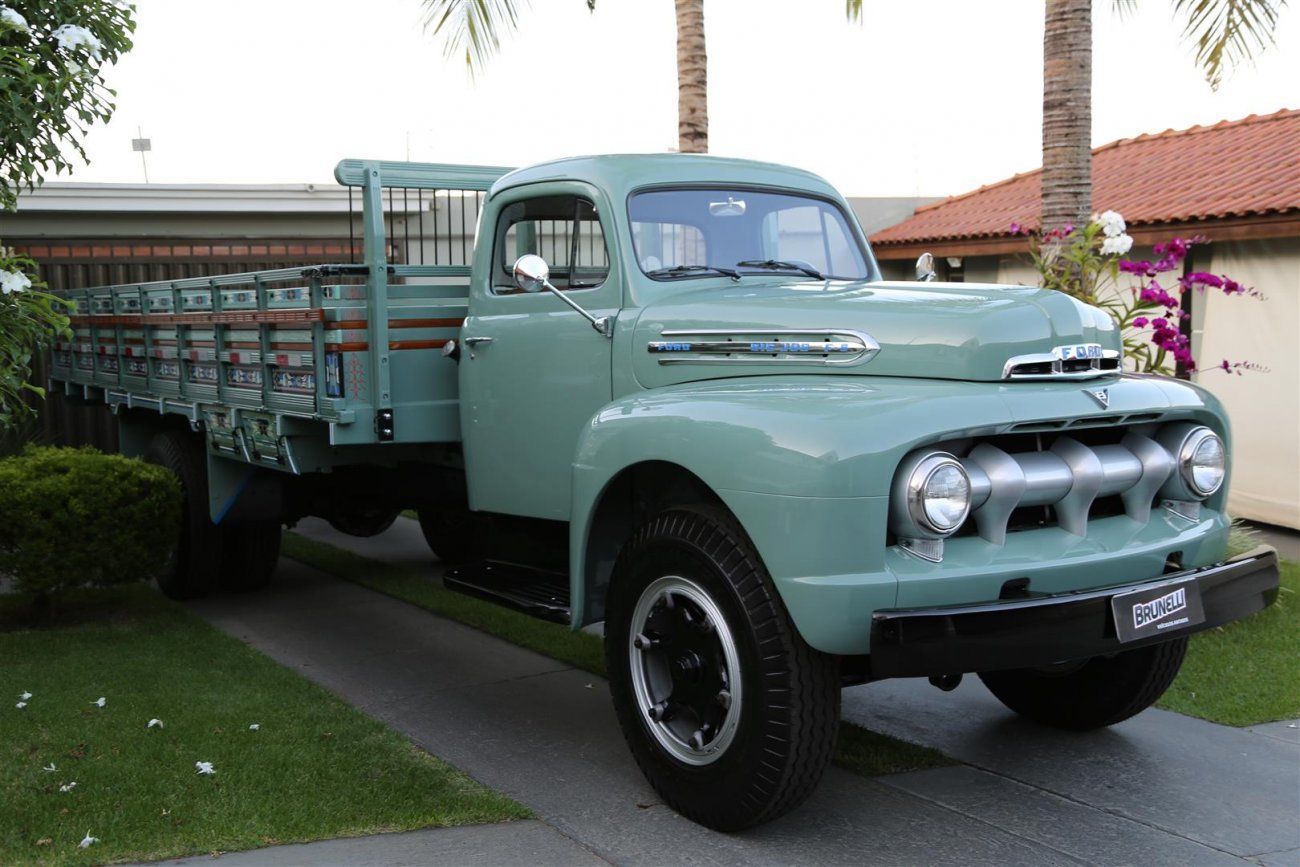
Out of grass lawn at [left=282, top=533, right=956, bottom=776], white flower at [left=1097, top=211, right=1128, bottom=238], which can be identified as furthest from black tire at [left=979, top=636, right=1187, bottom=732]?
white flower at [left=1097, top=211, right=1128, bottom=238]

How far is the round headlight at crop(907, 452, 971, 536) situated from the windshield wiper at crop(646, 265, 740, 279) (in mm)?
1646

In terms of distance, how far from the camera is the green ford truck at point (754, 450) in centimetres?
381

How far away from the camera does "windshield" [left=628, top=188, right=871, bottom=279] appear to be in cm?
523

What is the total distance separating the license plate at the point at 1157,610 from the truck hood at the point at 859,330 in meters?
0.79

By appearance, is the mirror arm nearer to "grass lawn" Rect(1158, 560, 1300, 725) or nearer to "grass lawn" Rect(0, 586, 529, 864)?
"grass lawn" Rect(0, 586, 529, 864)

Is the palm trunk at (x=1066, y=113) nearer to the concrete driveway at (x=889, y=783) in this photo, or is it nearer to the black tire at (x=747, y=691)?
the concrete driveway at (x=889, y=783)

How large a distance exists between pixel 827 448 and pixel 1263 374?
8.66m

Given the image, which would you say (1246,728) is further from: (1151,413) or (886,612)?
(886,612)

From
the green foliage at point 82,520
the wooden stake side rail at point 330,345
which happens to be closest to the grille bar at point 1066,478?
the wooden stake side rail at point 330,345

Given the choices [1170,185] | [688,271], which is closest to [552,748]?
[688,271]

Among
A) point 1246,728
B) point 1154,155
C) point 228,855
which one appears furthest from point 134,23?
point 1154,155

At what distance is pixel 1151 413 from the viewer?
14.2 ft

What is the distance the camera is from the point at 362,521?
8211mm

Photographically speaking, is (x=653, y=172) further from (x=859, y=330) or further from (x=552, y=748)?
(x=552, y=748)
